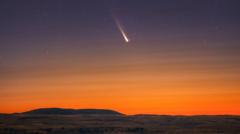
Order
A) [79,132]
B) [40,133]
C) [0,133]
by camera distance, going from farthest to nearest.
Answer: [79,132] < [40,133] < [0,133]

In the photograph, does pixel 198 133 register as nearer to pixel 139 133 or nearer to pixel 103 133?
pixel 139 133

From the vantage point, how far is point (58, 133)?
141 m

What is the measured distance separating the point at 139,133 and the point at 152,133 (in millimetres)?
5512

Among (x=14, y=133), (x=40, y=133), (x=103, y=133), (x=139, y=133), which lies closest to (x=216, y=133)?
(x=139, y=133)

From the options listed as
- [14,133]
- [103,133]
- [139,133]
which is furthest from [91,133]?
[14,133]

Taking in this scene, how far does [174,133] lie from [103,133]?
26572 mm

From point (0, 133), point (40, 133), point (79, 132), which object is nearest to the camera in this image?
point (0, 133)

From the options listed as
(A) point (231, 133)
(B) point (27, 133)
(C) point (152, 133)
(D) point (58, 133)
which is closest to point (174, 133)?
(C) point (152, 133)

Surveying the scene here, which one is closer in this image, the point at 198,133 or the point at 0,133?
the point at 0,133

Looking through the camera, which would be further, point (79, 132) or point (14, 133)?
point (79, 132)

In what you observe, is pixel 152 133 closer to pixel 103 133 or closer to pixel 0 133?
pixel 103 133

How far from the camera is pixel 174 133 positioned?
143125mm

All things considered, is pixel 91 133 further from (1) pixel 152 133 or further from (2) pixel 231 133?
(2) pixel 231 133

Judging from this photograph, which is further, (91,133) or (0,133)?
(91,133)
